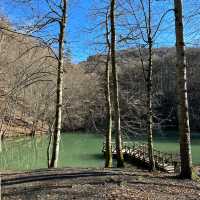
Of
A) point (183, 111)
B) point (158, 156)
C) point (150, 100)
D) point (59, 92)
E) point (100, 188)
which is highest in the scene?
point (59, 92)

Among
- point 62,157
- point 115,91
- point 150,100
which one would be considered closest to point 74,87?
point 62,157

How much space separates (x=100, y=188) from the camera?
847 centimetres

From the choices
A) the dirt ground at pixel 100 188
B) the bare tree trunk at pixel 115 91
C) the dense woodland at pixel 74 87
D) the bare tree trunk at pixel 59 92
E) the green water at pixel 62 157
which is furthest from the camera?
the green water at pixel 62 157

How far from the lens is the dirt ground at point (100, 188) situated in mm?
7875

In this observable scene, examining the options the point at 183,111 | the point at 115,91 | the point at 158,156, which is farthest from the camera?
the point at 158,156

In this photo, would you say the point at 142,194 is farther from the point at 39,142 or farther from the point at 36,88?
the point at 39,142

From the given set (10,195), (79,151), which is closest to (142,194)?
(10,195)

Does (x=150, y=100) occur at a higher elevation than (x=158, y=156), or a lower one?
higher

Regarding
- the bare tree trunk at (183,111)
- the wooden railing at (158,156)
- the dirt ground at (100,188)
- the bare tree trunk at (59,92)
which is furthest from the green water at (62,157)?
the bare tree trunk at (183,111)

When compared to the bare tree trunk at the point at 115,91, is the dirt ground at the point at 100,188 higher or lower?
lower

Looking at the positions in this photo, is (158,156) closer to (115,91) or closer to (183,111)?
(115,91)

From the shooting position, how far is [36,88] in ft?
111

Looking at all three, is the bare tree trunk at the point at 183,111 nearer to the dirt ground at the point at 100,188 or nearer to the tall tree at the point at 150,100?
the dirt ground at the point at 100,188

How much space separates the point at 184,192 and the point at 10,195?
11.2 ft
